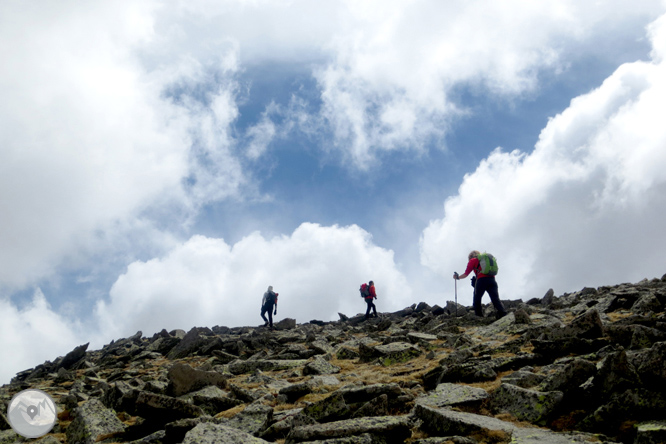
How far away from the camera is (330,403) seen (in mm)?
6953

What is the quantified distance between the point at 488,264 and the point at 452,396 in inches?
456

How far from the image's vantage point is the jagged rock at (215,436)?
18.7ft

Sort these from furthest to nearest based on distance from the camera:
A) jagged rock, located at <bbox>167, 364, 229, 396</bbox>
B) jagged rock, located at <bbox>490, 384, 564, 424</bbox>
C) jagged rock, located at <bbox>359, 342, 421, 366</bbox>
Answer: jagged rock, located at <bbox>359, 342, 421, 366</bbox>
jagged rock, located at <bbox>167, 364, 229, 396</bbox>
jagged rock, located at <bbox>490, 384, 564, 424</bbox>

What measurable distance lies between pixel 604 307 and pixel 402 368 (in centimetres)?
821

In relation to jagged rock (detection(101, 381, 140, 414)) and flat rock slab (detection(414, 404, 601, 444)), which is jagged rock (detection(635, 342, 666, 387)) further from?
jagged rock (detection(101, 381, 140, 414))

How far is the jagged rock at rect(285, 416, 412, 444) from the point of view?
570 cm

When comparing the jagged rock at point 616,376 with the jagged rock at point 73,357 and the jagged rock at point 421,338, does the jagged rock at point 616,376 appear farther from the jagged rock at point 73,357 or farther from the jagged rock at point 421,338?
the jagged rock at point 73,357

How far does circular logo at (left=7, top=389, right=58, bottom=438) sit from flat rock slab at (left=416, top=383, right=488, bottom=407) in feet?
24.3

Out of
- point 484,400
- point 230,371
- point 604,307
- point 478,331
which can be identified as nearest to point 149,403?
point 484,400

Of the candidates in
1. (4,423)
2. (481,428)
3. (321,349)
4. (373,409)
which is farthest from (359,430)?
(321,349)

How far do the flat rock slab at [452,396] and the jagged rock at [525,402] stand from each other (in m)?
0.30

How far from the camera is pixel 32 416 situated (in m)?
9.00

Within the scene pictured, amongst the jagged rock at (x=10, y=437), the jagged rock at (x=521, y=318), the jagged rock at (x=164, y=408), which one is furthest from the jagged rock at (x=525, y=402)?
the jagged rock at (x=10, y=437)

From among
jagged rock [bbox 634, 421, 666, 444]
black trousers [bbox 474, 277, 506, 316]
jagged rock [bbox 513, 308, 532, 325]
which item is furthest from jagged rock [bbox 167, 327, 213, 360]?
jagged rock [bbox 634, 421, 666, 444]
